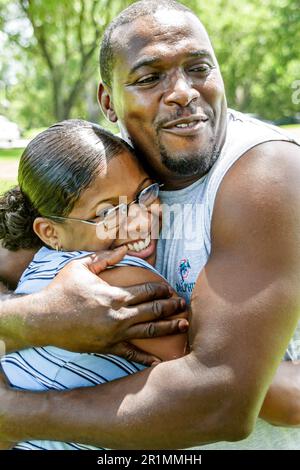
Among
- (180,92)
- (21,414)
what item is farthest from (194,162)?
(21,414)

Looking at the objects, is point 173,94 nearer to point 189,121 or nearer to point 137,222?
point 189,121

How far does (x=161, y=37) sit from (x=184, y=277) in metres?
1.00

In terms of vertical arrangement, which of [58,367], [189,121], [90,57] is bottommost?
[90,57]

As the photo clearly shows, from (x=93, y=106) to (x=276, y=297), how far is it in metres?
27.2

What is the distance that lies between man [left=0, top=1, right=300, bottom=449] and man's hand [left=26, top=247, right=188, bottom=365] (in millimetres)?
17

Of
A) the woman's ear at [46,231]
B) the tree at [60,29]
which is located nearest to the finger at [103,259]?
the woman's ear at [46,231]

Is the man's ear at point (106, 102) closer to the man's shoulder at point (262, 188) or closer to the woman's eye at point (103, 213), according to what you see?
the woman's eye at point (103, 213)

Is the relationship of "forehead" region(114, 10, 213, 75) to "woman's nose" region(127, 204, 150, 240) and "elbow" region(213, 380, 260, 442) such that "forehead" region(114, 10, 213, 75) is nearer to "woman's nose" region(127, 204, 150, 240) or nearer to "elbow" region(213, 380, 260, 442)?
"woman's nose" region(127, 204, 150, 240)

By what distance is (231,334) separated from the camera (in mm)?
2123

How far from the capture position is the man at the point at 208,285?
213cm

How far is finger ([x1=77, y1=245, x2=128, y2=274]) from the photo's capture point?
2.44 meters

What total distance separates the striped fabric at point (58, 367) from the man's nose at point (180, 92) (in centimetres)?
66

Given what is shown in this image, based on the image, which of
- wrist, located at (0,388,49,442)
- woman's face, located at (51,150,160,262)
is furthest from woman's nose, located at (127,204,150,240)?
wrist, located at (0,388,49,442)
